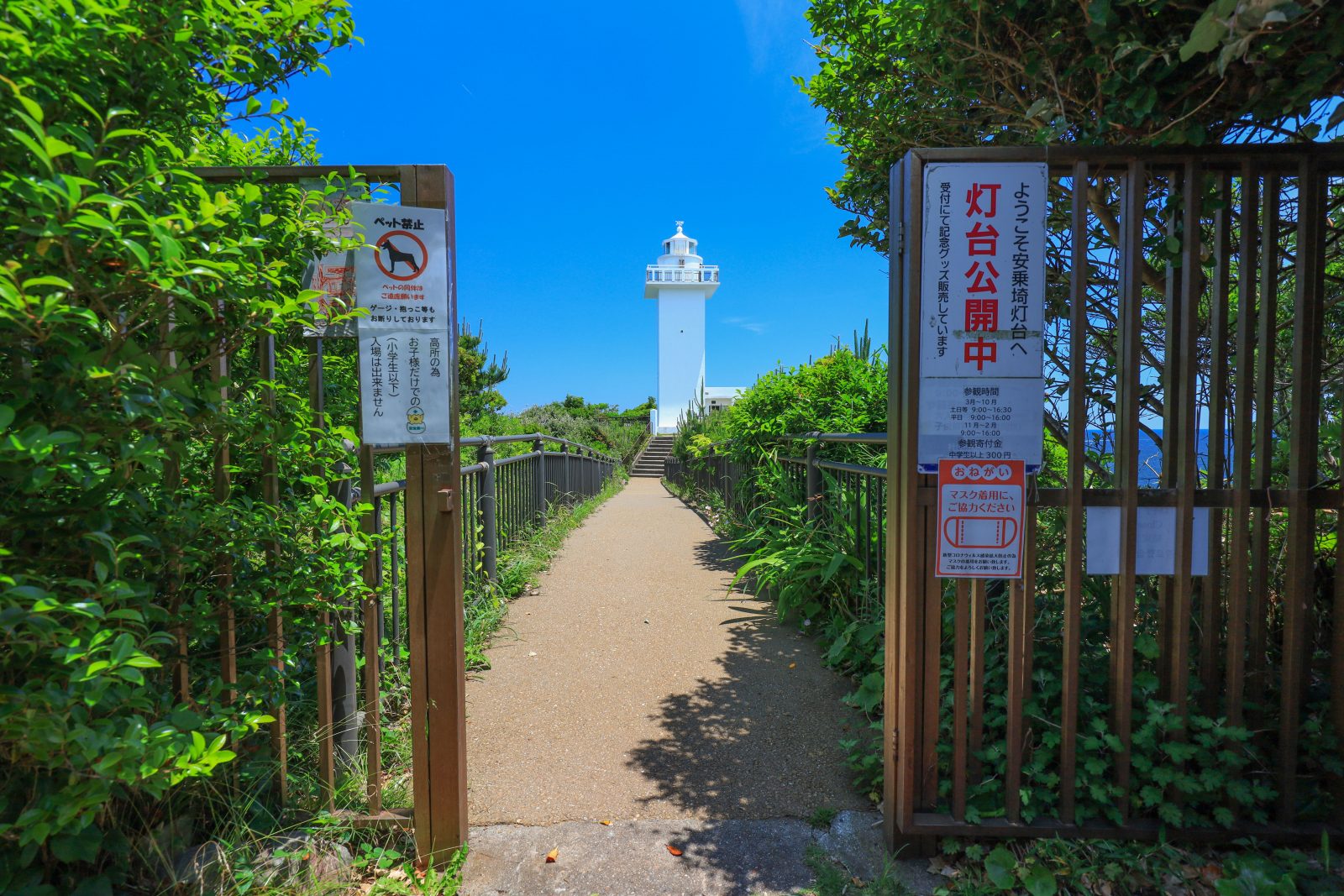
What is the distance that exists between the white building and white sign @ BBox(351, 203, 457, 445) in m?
32.0

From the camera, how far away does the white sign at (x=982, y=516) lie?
198cm

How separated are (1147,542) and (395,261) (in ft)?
8.12

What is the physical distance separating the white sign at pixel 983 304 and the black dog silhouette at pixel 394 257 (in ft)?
5.03

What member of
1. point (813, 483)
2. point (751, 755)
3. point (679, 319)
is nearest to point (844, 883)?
point (751, 755)

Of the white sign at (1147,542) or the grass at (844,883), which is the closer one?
the grass at (844,883)

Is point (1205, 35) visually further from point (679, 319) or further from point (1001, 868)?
point (679, 319)

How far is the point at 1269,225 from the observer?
1961mm

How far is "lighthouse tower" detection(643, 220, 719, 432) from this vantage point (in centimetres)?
3525

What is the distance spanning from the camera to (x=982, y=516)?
199 cm

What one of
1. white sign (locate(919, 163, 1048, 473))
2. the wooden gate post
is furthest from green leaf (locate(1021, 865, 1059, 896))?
the wooden gate post

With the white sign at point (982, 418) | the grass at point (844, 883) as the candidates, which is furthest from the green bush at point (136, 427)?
the white sign at point (982, 418)

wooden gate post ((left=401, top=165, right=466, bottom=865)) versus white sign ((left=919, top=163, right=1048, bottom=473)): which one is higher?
white sign ((left=919, top=163, right=1048, bottom=473))

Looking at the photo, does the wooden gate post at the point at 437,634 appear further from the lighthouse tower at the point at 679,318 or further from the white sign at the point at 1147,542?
the lighthouse tower at the point at 679,318

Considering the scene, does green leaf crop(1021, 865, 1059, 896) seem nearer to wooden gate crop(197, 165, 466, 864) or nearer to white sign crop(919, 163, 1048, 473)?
white sign crop(919, 163, 1048, 473)
